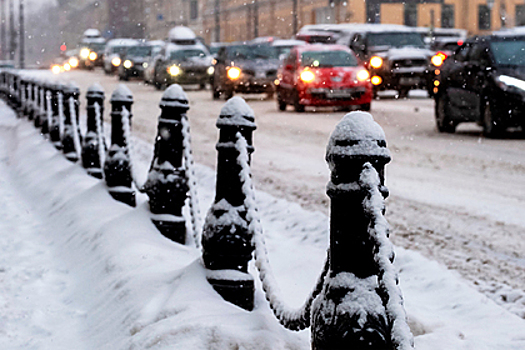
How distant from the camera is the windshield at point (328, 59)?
17922 mm

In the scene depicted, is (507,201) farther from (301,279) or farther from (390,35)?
(390,35)

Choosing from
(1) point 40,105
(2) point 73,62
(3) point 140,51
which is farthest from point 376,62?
(2) point 73,62

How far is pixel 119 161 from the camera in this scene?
631 cm

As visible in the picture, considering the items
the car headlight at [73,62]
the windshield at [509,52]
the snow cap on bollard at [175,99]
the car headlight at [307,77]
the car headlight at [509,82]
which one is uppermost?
the car headlight at [73,62]

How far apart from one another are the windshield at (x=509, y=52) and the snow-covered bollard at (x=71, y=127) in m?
6.20

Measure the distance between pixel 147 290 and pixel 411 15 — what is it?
5221 cm

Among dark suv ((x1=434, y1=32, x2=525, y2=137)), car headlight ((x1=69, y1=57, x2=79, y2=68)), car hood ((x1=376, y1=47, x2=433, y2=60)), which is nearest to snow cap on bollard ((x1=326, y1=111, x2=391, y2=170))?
dark suv ((x1=434, y1=32, x2=525, y2=137))

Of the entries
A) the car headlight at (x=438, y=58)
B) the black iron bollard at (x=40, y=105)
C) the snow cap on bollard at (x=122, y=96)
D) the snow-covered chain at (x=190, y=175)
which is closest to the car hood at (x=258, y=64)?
the car headlight at (x=438, y=58)

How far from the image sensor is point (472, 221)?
20.4 feet

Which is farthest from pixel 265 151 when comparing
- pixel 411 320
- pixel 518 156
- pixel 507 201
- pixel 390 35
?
pixel 390 35

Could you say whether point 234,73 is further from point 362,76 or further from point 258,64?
point 362,76

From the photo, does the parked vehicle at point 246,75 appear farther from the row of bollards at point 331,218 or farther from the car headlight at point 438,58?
the row of bollards at point 331,218

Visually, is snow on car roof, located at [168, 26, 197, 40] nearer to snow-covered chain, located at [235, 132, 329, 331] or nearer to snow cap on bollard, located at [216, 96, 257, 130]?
snow cap on bollard, located at [216, 96, 257, 130]

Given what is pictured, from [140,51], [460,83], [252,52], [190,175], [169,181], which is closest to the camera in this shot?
[190,175]
